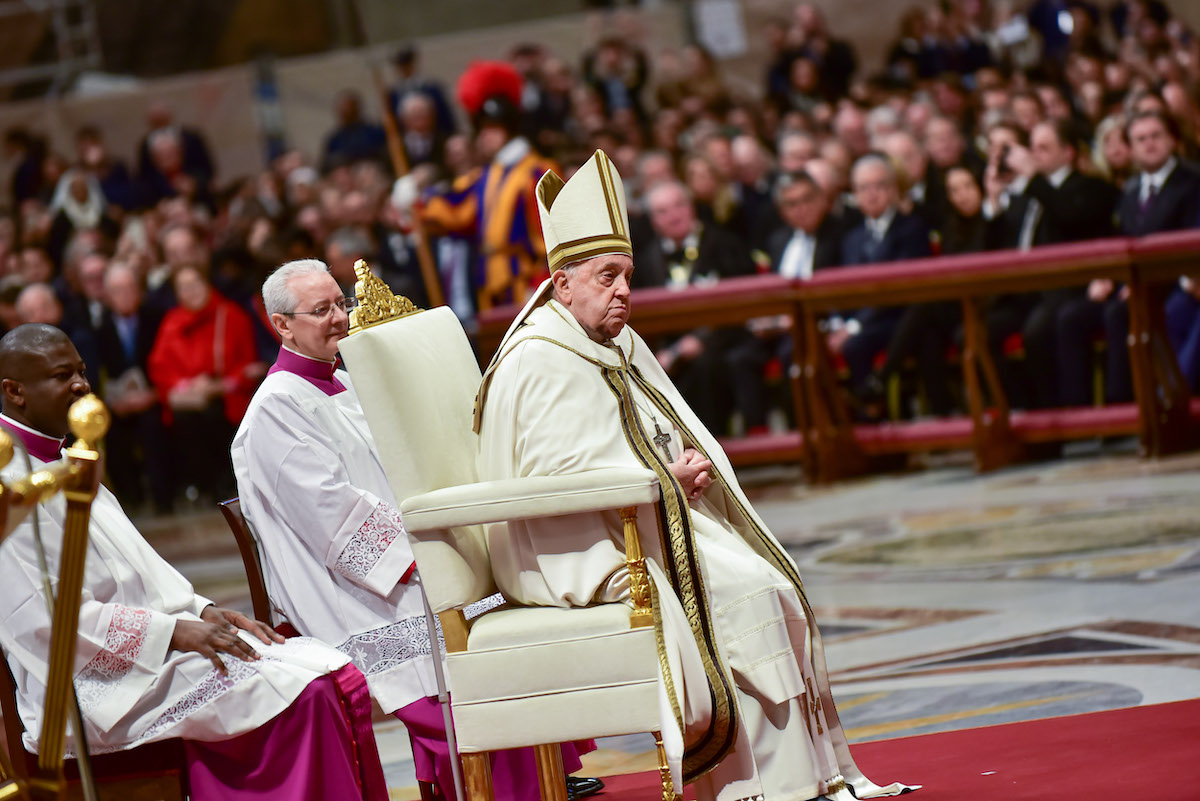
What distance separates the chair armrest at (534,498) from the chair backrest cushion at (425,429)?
106 millimetres

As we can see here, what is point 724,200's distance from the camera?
1019 centimetres

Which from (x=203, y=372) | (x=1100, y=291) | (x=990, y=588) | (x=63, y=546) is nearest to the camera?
(x=63, y=546)

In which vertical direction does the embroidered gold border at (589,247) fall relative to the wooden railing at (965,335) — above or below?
above

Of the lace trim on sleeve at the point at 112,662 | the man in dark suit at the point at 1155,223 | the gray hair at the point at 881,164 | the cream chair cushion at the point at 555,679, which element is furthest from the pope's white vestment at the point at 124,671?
the gray hair at the point at 881,164

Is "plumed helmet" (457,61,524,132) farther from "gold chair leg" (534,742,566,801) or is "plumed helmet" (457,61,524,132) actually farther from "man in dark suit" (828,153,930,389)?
"gold chair leg" (534,742,566,801)

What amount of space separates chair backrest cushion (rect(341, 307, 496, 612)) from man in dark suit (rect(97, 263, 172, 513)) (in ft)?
25.6

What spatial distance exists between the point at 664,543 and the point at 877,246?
600 centimetres

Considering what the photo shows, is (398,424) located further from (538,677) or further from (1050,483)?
(1050,483)

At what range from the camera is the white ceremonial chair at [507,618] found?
3400 millimetres

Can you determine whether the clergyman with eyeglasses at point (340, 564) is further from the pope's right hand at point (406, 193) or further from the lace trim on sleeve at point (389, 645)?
the pope's right hand at point (406, 193)

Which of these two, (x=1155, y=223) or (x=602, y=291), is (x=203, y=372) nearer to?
(x=1155, y=223)

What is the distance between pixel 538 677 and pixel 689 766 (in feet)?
1.19

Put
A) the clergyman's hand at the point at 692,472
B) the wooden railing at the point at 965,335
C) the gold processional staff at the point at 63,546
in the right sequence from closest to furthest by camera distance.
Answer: the gold processional staff at the point at 63,546
the clergyman's hand at the point at 692,472
the wooden railing at the point at 965,335

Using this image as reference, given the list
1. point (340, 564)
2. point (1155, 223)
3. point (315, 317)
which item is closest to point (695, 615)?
point (340, 564)
